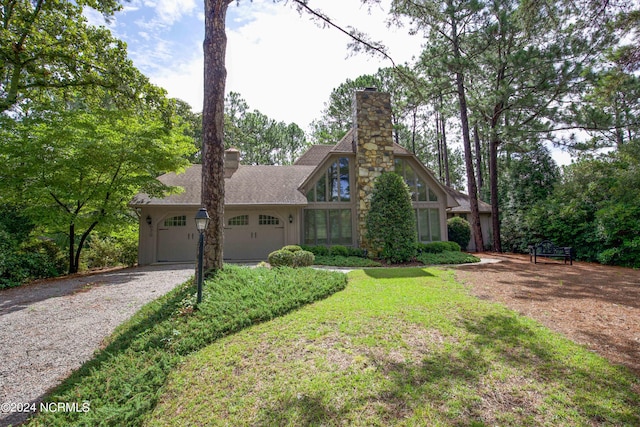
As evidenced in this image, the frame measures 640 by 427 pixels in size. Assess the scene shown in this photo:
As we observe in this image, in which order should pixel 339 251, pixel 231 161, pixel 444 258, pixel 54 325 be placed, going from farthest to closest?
1. pixel 231 161
2. pixel 339 251
3. pixel 444 258
4. pixel 54 325

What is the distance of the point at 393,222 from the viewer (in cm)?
1115

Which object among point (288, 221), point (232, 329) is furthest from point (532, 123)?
point (232, 329)

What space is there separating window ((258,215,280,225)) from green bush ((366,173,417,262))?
4.34m

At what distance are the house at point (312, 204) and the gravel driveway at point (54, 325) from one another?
418cm

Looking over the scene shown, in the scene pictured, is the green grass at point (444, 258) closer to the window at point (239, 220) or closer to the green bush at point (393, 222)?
the green bush at point (393, 222)

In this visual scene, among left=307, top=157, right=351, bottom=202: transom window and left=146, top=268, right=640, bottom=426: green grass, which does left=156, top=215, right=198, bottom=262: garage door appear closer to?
left=307, top=157, right=351, bottom=202: transom window

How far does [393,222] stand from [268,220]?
5497 millimetres

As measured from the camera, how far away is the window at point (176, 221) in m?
12.9

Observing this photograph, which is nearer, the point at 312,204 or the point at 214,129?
the point at 214,129

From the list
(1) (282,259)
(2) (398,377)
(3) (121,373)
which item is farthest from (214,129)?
(2) (398,377)

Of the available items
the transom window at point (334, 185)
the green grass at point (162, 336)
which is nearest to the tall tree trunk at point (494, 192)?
the transom window at point (334, 185)

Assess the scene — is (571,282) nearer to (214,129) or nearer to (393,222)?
(393,222)

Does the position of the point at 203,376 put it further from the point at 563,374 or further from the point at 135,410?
the point at 563,374

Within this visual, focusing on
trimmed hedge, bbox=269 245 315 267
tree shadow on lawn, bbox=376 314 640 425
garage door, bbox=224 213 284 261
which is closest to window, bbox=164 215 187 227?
garage door, bbox=224 213 284 261
